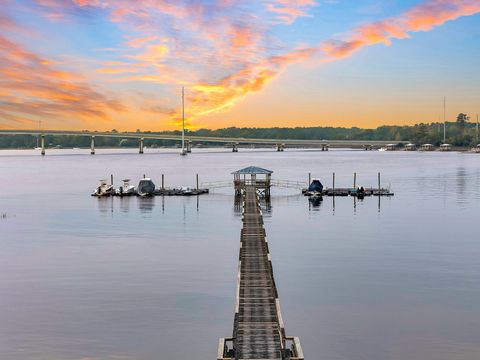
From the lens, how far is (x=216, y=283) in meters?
52.0

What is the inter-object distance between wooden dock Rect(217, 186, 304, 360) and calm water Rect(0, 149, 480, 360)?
11.6ft

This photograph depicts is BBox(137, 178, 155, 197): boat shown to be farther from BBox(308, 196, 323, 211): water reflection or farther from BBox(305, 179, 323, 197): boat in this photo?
BBox(305, 179, 323, 197): boat

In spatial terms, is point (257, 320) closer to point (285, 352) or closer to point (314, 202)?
point (285, 352)

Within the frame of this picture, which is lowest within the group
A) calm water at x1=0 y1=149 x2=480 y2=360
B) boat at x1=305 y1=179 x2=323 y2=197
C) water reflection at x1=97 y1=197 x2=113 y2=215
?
calm water at x1=0 y1=149 x2=480 y2=360

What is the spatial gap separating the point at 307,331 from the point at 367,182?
129913mm

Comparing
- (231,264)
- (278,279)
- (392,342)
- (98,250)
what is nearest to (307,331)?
(392,342)

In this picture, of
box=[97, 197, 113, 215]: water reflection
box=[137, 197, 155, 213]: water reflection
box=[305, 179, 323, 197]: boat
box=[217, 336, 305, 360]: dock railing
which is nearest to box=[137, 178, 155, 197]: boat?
box=[137, 197, 155, 213]: water reflection

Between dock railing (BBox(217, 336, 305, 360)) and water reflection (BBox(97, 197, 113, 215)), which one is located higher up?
water reflection (BBox(97, 197, 113, 215))

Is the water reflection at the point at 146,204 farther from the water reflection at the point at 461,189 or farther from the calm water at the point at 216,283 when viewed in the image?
the water reflection at the point at 461,189

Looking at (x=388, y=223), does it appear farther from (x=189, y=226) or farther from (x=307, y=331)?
(x=307, y=331)

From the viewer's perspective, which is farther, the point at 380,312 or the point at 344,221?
the point at 344,221

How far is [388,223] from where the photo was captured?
285 ft

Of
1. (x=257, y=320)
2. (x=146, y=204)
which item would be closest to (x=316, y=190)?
(x=146, y=204)

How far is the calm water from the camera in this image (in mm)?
37938
